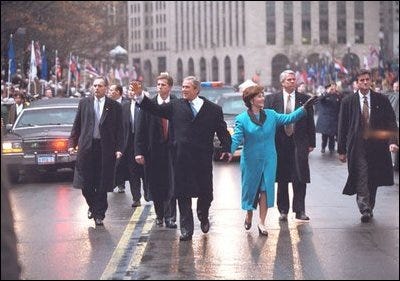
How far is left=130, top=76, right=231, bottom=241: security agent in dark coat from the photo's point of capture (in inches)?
395

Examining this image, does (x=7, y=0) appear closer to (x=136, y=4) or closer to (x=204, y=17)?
(x=204, y=17)

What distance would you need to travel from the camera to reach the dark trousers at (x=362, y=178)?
454 inches

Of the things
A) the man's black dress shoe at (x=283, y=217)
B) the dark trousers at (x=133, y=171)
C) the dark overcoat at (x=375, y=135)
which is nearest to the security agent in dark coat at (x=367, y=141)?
the dark overcoat at (x=375, y=135)

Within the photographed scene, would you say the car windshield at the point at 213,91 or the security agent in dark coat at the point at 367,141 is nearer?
the security agent in dark coat at the point at 367,141

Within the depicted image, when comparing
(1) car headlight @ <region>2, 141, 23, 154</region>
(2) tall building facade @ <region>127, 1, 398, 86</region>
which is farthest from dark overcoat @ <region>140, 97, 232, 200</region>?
(2) tall building facade @ <region>127, 1, 398, 86</region>

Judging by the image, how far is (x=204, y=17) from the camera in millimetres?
164625

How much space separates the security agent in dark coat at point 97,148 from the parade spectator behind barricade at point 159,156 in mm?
476

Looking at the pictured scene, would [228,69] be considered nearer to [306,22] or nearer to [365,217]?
[306,22]

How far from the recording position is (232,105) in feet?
77.9

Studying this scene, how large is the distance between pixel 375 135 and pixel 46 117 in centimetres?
870

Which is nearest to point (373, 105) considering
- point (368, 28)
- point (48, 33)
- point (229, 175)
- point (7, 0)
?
point (229, 175)

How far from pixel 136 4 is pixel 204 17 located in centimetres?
3395

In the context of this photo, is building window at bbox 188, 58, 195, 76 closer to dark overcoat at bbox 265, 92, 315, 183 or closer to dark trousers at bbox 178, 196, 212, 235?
dark overcoat at bbox 265, 92, 315, 183

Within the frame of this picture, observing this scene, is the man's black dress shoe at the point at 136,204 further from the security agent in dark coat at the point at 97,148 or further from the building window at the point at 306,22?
the building window at the point at 306,22
